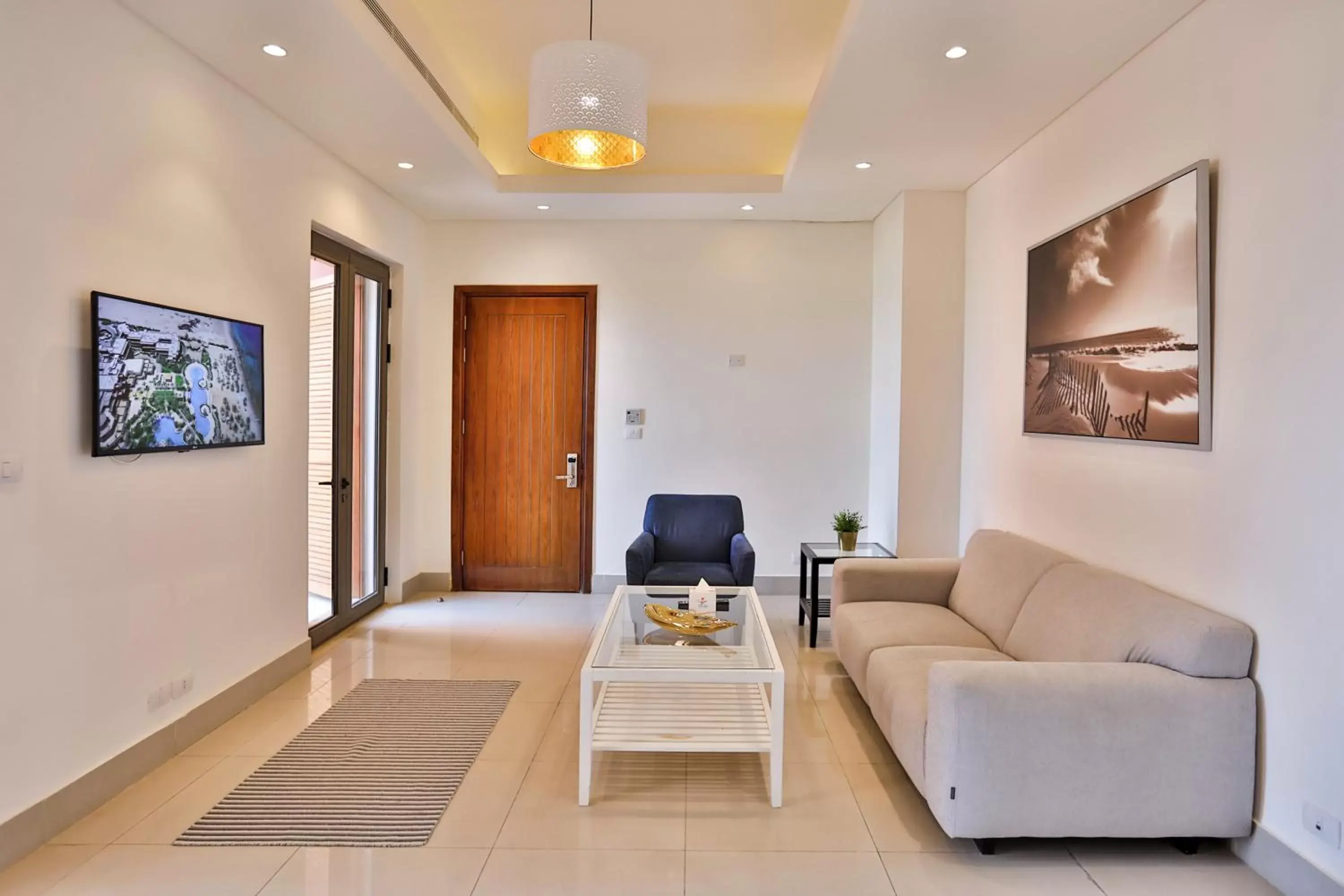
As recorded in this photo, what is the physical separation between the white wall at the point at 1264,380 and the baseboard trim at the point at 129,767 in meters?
3.82

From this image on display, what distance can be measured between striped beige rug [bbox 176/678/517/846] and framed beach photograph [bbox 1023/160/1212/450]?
294 centimetres

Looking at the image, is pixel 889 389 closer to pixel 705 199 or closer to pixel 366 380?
pixel 705 199

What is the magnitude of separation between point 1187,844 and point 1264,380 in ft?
4.93

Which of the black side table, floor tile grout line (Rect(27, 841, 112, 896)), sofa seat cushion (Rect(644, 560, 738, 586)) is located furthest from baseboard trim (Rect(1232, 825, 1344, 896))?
floor tile grout line (Rect(27, 841, 112, 896))

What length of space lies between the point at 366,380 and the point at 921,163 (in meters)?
3.76

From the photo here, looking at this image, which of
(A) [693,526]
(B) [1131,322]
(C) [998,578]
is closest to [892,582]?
(C) [998,578]

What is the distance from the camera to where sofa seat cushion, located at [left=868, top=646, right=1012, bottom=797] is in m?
2.67

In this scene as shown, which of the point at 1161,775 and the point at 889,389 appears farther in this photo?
the point at 889,389

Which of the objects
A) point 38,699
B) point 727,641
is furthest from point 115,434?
point 727,641

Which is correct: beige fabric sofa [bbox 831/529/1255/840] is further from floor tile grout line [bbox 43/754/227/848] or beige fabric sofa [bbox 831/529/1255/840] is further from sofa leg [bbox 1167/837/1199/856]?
floor tile grout line [bbox 43/754/227/848]

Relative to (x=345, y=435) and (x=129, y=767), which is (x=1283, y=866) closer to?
(x=129, y=767)

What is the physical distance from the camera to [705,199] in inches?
214

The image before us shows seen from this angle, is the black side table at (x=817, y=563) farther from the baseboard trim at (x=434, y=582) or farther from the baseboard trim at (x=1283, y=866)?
the baseboard trim at (x=434, y=582)

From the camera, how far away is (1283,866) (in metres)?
2.33
